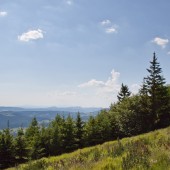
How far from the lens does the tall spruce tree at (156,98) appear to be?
63.7m

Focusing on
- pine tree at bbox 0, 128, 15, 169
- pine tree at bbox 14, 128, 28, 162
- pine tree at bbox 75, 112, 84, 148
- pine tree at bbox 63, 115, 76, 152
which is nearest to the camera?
pine tree at bbox 0, 128, 15, 169

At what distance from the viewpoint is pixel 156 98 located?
6544 centimetres

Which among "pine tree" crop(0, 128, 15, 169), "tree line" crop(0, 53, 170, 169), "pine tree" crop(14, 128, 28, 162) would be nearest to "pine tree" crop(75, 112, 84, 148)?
"tree line" crop(0, 53, 170, 169)

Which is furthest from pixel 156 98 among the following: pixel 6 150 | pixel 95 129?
pixel 6 150

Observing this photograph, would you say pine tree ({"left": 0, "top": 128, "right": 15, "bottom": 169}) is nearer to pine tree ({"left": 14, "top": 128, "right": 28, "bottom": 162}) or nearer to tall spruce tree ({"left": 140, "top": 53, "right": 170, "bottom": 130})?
pine tree ({"left": 14, "top": 128, "right": 28, "bottom": 162})

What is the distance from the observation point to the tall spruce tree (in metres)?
63.7

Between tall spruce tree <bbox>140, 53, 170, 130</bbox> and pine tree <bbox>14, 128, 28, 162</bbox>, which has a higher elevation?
tall spruce tree <bbox>140, 53, 170, 130</bbox>

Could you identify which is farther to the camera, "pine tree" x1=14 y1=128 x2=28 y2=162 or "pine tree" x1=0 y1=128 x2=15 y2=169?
"pine tree" x1=14 y1=128 x2=28 y2=162

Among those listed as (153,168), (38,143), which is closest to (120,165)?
(153,168)

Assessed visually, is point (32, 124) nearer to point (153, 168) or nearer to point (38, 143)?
point (38, 143)

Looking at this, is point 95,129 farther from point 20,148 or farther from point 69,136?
point 20,148

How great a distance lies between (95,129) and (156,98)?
52.1 ft

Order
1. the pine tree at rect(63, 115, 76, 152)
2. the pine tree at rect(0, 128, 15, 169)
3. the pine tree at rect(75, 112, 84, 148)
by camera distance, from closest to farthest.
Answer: the pine tree at rect(0, 128, 15, 169) → the pine tree at rect(63, 115, 76, 152) → the pine tree at rect(75, 112, 84, 148)

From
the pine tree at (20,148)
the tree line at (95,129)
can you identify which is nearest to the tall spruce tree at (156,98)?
the tree line at (95,129)
